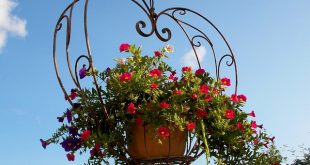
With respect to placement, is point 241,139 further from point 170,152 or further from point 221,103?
point 170,152

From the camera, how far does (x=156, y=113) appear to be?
2.50 metres

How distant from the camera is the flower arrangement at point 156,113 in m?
2.51

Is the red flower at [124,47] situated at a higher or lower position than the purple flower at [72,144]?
higher

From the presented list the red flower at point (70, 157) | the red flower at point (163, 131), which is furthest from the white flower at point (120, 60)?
the red flower at point (70, 157)

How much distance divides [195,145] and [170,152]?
0.70ft

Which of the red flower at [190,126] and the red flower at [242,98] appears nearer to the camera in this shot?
the red flower at [190,126]

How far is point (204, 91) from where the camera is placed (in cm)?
266

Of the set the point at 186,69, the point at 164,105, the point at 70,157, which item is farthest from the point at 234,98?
the point at 70,157

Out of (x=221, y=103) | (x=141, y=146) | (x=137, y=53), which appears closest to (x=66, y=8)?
(x=137, y=53)

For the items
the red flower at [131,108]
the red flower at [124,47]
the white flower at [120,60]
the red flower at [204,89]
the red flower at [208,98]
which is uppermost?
the red flower at [124,47]

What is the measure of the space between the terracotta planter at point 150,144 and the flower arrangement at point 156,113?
0.04 meters

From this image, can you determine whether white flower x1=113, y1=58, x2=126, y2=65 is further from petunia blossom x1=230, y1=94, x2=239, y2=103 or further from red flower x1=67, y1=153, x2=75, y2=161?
petunia blossom x1=230, y1=94, x2=239, y2=103

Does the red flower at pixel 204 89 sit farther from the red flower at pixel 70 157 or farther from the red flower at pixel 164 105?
the red flower at pixel 70 157

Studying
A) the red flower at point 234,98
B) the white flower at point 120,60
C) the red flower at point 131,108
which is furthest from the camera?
the red flower at point 234,98
